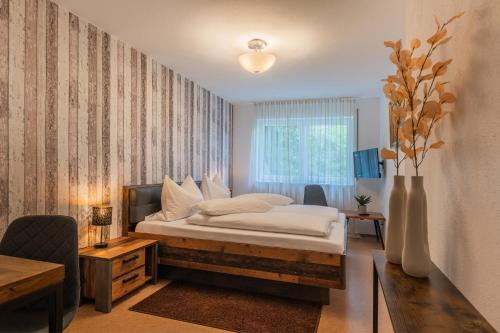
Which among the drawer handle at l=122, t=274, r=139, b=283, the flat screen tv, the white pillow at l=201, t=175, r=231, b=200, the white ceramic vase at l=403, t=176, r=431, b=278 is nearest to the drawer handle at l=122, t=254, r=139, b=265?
the drawer handle at l=122, t=274, r=139, b=283

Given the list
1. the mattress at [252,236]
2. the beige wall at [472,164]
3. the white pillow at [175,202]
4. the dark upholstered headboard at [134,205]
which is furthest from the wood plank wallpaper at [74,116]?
the beige wall at [472,164]

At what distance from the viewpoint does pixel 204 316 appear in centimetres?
227

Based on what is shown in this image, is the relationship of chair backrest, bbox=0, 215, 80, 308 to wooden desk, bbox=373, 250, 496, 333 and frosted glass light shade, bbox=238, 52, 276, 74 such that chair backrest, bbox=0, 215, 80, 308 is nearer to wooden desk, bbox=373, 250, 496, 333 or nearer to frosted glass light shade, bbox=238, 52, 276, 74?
wooden desk, bbox=373, 250, 496, 333

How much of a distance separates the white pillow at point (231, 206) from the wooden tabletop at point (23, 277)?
1817 mm

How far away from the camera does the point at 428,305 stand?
83 centimetres

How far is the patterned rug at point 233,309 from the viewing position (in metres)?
2.15

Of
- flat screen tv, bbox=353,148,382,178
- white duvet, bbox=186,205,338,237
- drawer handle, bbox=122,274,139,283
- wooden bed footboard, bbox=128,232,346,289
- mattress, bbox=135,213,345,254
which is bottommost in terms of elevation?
drawer handle, bbox=122,274,139,283

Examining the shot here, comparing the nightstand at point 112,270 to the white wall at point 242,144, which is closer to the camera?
the nightstand at point 112,270

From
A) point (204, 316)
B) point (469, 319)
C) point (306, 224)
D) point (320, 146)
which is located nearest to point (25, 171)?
point (204, 316)

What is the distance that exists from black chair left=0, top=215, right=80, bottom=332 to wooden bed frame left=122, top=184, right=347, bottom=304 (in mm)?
1403

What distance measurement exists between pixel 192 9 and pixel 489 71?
2221 millimetres

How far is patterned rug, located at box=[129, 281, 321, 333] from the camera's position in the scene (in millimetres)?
2152

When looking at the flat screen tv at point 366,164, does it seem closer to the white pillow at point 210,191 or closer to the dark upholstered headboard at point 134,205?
the white pillow at point 210,191

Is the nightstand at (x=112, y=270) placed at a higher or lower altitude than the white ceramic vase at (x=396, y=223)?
lower
